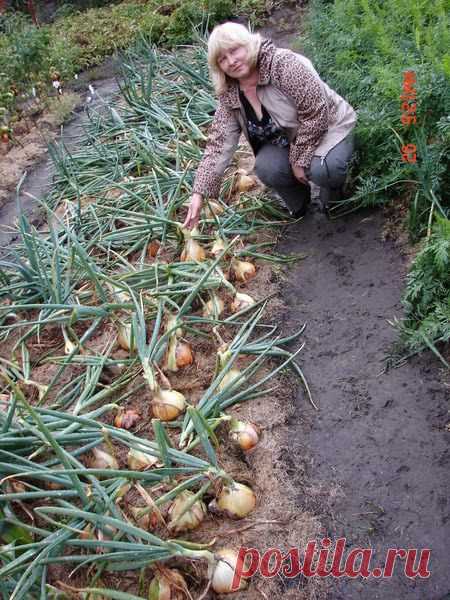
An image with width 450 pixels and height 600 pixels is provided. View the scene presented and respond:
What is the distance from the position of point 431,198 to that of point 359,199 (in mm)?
543

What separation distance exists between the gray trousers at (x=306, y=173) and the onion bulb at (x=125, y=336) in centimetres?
97

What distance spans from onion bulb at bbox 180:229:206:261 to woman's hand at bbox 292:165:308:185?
52 centimetres

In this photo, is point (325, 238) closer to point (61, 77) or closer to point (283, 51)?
point (283, 51)

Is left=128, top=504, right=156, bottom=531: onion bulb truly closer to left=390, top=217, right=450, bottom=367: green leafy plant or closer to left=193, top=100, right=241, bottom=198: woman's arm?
left=390, top=217, right=450, bottom=367: green leafy plant

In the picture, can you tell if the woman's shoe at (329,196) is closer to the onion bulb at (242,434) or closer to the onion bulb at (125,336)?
the onion bulb at (125,336)

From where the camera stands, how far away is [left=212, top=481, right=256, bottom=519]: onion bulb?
1.63m

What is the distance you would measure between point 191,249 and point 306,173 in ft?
1.98

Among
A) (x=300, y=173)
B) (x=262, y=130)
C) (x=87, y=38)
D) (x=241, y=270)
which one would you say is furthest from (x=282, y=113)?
(x=87, y=38)

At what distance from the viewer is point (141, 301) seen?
2.18m

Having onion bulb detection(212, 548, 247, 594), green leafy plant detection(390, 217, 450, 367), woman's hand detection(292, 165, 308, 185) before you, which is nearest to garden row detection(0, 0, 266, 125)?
woman's hand detection(292, 165, 308, 185)

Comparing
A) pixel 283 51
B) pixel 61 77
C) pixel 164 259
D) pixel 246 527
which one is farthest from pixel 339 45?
pixel 61 77

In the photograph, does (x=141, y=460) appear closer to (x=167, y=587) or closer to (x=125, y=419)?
(x=125, y=419)

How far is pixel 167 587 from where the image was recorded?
1441 mm

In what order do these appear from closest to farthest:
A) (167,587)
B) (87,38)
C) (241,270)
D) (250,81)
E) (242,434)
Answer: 1. (167,587)
2. (242,434)
3. (250,81)
4. (241,270)
5. (87,38)
